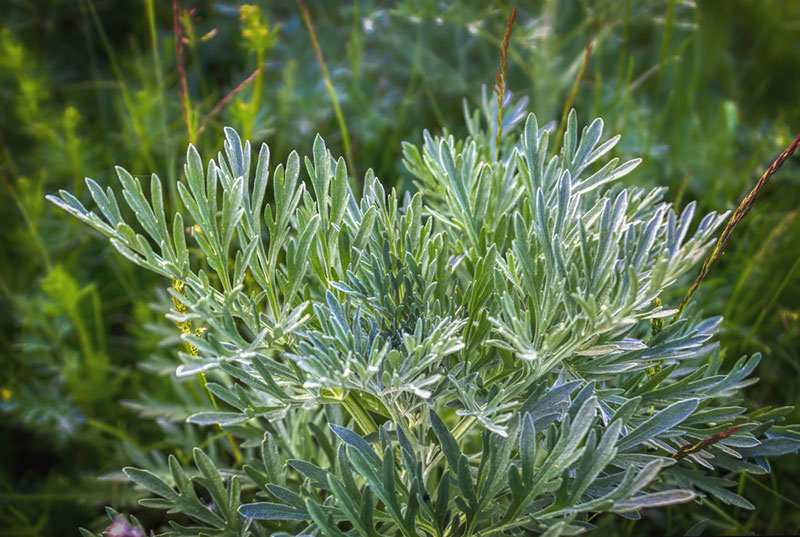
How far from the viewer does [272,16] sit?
8.37ft

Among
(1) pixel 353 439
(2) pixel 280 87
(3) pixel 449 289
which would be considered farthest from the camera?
(2) pixel 280 87

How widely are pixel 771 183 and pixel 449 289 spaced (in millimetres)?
1334

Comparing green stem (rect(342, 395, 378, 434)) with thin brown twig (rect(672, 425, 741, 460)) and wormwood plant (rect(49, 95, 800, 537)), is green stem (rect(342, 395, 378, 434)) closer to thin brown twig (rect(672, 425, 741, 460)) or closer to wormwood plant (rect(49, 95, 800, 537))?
wormwood plant (rect(49, 95, 800, 537))

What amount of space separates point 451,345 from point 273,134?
157 centimetres

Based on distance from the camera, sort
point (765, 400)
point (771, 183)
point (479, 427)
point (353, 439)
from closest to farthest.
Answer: point (353, 439), point (479, 427), point (765, 400), point (771, 183)

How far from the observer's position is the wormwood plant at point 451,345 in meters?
0.78

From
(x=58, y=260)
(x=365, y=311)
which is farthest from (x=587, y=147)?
(x=58, y=260)

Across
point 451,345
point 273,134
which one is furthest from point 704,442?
point 273,134

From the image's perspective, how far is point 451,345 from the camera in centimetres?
80

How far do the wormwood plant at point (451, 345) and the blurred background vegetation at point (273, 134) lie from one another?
0.37 m

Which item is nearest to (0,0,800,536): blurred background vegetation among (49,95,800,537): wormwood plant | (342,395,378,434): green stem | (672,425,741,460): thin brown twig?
(672,425,741,460): thin brown twig

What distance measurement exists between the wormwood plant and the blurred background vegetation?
1.20 feet

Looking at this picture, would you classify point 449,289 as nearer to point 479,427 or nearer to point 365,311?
point 365,311

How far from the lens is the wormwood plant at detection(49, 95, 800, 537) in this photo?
0.78m
